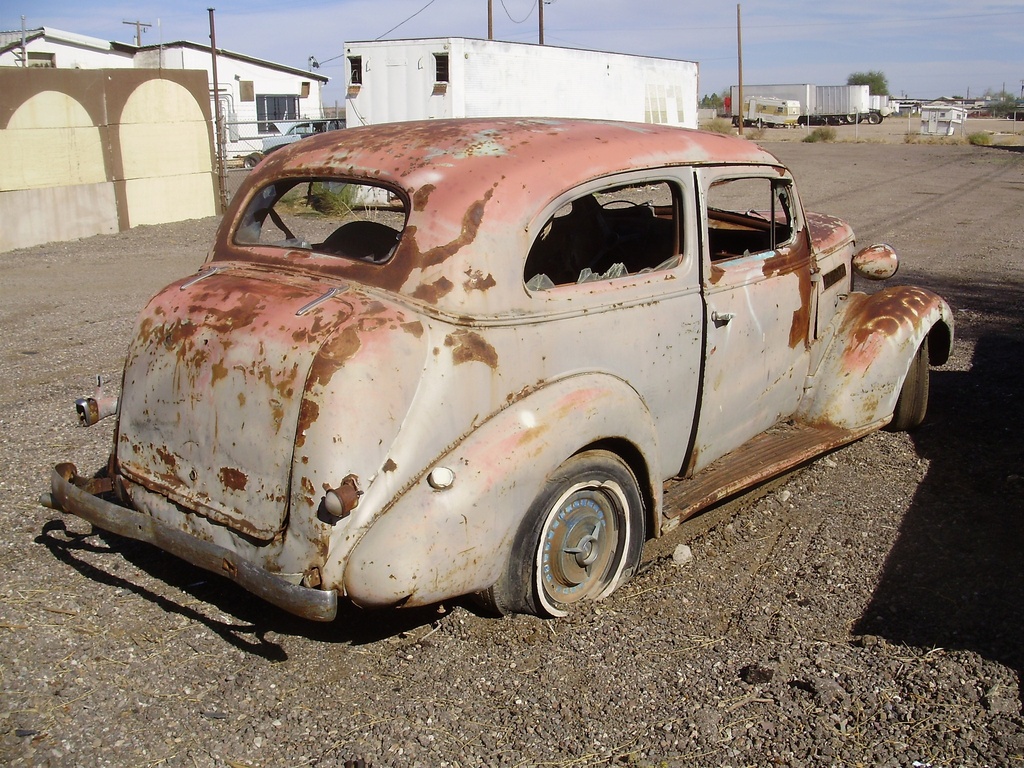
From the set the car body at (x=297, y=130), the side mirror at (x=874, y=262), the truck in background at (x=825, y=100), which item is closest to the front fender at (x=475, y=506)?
the side mirror at (x=874, y=262)

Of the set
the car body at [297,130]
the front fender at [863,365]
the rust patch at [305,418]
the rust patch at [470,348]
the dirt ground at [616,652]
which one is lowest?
the dirt ground at [616,652]

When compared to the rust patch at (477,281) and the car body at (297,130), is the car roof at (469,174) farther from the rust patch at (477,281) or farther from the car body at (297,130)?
the car body at (297,130)

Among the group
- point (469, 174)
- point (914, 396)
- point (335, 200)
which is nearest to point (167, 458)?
point (469, 174)

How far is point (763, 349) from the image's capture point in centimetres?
440

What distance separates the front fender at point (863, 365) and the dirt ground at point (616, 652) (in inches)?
13.6

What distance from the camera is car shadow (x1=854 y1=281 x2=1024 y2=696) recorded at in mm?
3486

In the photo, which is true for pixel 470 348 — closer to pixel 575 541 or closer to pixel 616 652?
pixel 575 541

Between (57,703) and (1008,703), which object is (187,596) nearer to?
(57,703)

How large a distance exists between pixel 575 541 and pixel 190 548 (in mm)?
1381

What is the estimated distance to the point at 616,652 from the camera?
11.0 ft

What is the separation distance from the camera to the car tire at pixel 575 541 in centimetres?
332

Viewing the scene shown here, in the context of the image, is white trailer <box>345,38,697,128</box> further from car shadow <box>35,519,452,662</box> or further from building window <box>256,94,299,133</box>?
building window <box>256,94,299,133</box>

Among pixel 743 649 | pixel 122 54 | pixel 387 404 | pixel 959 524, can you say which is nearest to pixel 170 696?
pixel 387 404

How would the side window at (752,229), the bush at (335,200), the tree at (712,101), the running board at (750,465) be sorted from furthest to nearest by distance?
the tree at (712,101) < the bush at (335,200) < the side window at (752,229) < the running board at (750,465)
